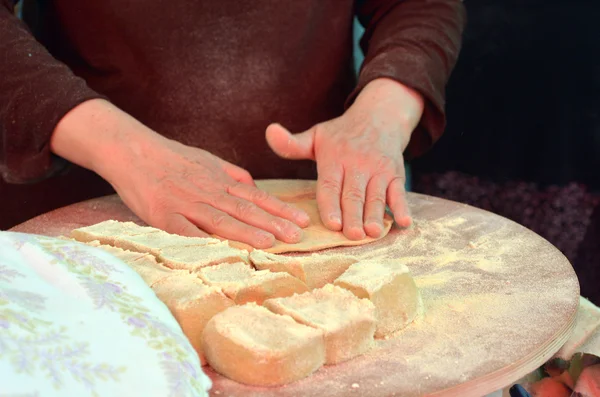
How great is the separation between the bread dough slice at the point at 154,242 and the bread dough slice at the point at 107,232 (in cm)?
3

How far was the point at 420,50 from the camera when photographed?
2.20 meters

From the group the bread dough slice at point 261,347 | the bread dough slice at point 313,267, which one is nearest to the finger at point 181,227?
the bread dough slice at point 313,267

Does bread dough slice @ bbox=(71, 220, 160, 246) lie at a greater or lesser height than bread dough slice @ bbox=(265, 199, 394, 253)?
greater

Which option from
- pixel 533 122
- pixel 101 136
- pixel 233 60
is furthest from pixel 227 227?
pixel 533 122

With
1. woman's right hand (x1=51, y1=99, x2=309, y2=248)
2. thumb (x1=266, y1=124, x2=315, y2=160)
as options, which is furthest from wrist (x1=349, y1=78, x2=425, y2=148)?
woman's right hand (x1=51, y1=99, x2=309, y2=248)

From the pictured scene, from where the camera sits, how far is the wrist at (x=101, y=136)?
1.82 metres

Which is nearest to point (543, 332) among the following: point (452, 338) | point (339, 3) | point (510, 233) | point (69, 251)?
point (452, 338)

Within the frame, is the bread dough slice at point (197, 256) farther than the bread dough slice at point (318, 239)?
No

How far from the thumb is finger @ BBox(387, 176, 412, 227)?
Result: 0.26 meters

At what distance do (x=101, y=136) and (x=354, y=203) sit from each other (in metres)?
0.66

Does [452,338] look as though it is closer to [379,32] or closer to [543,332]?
[543,332]

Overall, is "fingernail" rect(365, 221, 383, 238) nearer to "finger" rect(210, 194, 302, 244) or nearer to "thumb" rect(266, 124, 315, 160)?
"finger" rect(210, 194, 302, 244)

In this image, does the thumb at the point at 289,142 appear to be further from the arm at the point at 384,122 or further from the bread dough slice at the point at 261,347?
the bread dough slice at the point at 261,347

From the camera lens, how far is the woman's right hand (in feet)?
5.48
